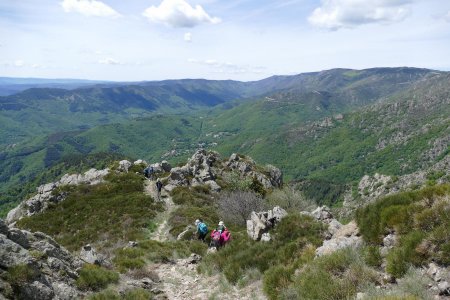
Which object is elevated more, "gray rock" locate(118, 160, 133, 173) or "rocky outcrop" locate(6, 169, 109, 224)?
"gray rock" locate(118, 160, 133, 173)

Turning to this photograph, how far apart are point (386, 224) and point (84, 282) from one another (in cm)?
1130

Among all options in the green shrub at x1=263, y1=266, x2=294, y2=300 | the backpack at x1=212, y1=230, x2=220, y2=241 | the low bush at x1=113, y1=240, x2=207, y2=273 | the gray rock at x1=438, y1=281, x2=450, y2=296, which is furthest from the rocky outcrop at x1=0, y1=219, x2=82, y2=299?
the gray rock at x1=438, y1=281, x2=450, y2=296

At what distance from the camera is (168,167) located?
2869 inches

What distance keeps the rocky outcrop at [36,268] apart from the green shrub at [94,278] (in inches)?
11.7

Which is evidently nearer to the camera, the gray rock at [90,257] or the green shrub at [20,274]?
the green shrub at [20,274]

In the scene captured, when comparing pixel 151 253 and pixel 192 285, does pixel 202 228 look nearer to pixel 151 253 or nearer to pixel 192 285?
pixel 151 253

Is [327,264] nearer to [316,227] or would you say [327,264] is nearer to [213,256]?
[316,227]

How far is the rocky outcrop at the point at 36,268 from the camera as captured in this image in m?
11.4

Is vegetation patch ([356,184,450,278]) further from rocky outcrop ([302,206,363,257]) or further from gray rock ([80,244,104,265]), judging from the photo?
gray rock ([80,244,104,265])

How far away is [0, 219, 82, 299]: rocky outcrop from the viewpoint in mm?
11352

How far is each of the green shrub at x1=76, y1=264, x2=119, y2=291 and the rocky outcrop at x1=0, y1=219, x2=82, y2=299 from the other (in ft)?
0.98

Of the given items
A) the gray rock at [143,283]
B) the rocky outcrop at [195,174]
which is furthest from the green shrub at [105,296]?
the rocky outcrop at [195,174]

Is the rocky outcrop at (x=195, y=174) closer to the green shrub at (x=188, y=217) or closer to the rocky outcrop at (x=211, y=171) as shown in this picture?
the rocky outcrop at (x=211, y=171)

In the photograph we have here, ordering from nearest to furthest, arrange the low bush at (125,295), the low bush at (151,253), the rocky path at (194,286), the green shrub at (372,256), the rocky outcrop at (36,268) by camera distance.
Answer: the green shrub at (372,256)
the rocky outcrop at (36,268)
the low bush at (125,295)
the rocky path at (194,286)
the low bush at (151,253)
